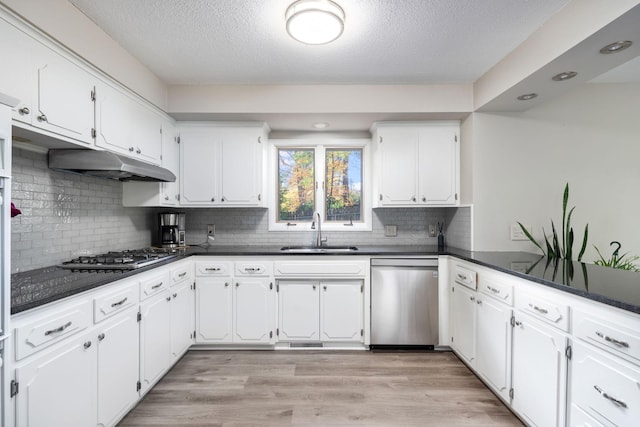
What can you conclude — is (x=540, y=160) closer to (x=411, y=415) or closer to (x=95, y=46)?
(x=411, y=415)

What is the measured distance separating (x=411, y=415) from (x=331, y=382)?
0.62 metres

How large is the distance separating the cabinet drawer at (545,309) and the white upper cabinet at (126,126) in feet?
9.28

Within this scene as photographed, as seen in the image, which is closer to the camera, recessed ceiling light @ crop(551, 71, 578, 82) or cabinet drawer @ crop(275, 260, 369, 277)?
recessed ceiling light @ crop(551, 71, 578, 82)

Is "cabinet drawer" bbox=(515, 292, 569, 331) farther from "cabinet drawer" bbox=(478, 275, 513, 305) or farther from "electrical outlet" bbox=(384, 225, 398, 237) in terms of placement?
"electrical outlet" bbox=(384, 225, 398, 237)

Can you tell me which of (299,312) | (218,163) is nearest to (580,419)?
(299,312)

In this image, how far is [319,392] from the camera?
2.16 m

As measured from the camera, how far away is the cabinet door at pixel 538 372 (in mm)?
1502

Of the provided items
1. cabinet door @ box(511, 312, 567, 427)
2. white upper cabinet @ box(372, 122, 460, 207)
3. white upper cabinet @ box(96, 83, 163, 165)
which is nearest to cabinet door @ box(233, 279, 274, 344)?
white upper cabinet @ box(96, 83, 163, 165)

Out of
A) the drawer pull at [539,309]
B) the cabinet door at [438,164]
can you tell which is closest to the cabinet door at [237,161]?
the cabinet door at [438,164]

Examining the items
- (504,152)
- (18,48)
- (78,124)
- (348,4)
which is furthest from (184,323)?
(504,152)

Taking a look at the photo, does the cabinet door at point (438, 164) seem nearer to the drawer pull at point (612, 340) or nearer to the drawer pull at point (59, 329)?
the drawer pull at point (612, 340)

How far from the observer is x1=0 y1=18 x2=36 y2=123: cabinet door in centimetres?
139

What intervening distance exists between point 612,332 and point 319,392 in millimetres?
1706

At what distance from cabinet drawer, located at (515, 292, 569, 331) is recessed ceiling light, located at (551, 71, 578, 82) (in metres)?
1.50
